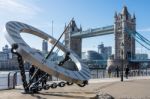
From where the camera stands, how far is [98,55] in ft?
573

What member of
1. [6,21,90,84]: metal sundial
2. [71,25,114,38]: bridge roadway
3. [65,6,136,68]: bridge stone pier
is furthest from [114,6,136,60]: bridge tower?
[6,21,90,84]: metal sundial

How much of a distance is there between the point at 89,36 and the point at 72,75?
9353 centimetres

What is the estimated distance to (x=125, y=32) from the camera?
88.7 m

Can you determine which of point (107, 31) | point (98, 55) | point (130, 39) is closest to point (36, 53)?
point (130, 39)

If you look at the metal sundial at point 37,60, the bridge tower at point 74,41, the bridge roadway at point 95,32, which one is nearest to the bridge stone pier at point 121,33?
the bridge roadway at point 95,32

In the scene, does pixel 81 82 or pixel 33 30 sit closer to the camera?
pixel 81 82

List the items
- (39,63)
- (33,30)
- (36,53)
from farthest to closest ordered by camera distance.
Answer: (33,30)
(36,53)
(39,63)

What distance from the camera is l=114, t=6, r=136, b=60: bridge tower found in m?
87.4

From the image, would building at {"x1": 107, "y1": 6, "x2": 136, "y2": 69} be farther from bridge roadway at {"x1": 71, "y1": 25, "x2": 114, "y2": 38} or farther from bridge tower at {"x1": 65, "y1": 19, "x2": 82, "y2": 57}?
bridge tower at {"x1": 65, "y1": 19, "x2": 82, "y2": 57}

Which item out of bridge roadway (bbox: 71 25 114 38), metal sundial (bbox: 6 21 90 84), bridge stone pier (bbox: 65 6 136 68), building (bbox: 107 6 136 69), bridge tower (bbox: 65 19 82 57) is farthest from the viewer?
bridge tower (bbox: 65 19 82 57)

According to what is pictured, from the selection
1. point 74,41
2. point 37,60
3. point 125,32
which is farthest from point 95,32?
point 37,60

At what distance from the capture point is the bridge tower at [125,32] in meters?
87.4

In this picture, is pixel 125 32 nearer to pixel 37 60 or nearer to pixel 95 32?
pixel 95 32

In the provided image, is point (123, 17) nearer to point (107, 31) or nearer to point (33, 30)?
point (107, 31)
